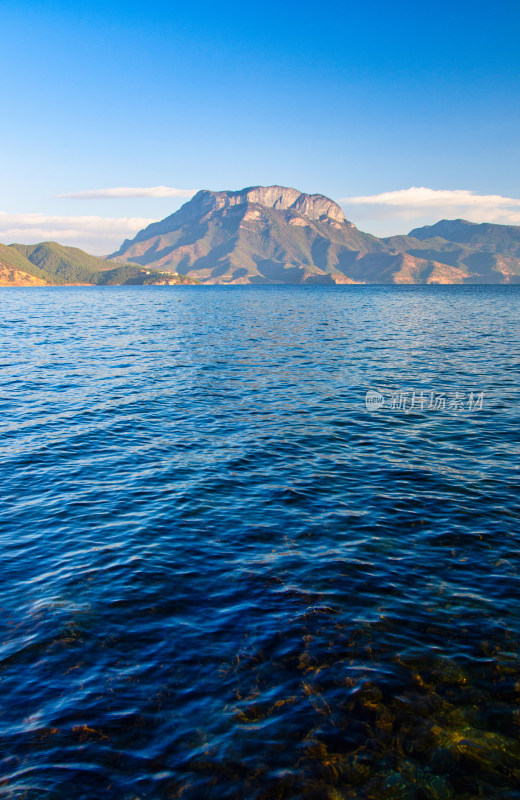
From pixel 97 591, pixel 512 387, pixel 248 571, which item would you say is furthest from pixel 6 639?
pixel 512 387

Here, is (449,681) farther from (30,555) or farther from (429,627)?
(30,555)

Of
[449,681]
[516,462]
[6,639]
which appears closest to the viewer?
[449,681]

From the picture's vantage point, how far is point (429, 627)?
1085 cm

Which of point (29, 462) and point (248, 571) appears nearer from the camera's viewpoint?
point (248, 571)

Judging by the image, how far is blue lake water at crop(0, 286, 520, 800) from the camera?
777 centimetres

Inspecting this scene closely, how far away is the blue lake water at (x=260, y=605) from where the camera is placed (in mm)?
7766

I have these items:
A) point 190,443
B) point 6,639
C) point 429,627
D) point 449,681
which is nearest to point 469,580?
point 429,627

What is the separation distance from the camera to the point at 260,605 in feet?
38.3

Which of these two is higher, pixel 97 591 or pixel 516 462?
pixel 516 462

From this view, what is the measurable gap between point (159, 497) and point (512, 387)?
28959 millimetres

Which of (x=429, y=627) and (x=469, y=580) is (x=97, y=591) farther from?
(x=469, y=580)

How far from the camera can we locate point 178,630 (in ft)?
35.5

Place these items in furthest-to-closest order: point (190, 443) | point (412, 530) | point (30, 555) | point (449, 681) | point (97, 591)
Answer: point (190, 443)
point (412, 530)
point (30, 555)
point (97, 591)
point (449, 681)

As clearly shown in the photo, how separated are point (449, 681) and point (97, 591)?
29.0ft
